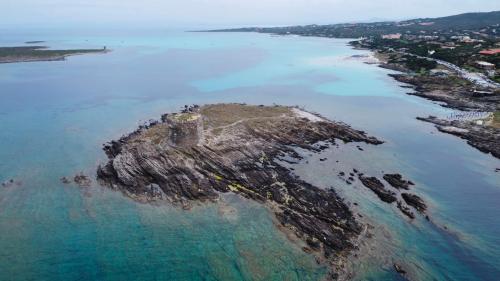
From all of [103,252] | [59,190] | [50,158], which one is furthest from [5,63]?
[103,252]

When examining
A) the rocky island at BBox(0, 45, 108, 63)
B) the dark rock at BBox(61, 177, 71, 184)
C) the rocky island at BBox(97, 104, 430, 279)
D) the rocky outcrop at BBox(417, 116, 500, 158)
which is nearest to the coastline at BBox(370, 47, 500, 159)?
the rocky outcrop at BBox(417, 116, 500, 158)

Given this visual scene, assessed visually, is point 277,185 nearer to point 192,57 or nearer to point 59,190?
point 59,190

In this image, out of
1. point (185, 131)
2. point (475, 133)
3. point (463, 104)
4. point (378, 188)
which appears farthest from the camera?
point (463, 104)

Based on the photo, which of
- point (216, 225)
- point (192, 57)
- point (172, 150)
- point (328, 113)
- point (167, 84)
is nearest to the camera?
point (216, 225)

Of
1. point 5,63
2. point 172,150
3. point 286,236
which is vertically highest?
point 5,63

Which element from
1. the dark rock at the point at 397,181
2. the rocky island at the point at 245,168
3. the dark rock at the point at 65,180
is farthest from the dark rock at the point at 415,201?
the dark rock at the point at 65,180

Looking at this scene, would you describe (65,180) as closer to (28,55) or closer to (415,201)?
(415,201)

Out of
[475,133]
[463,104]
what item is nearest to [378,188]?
[475,133]
